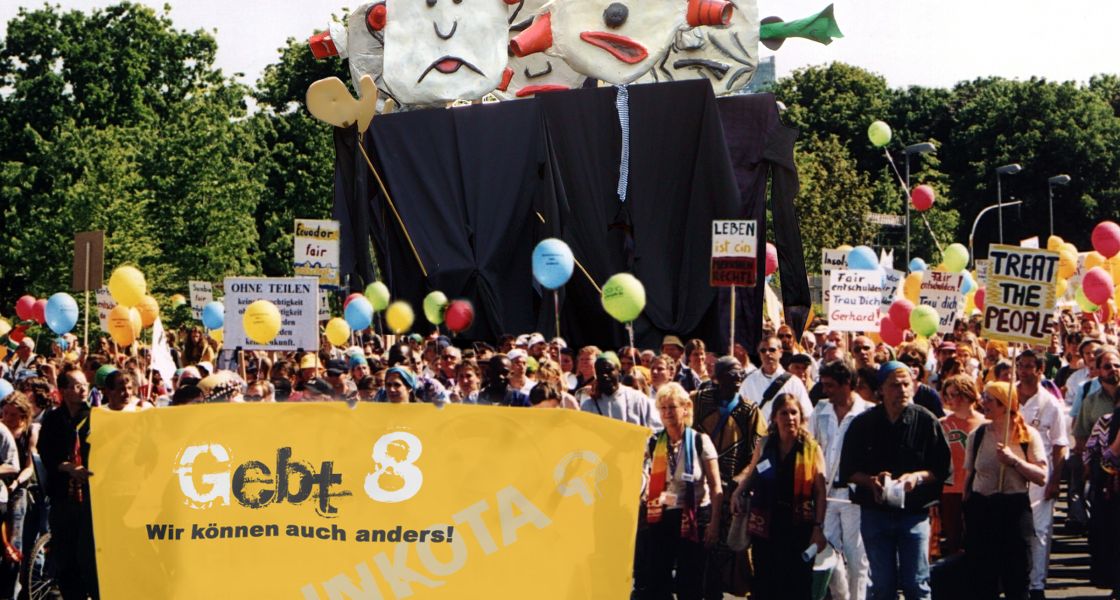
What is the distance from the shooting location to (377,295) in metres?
22.1

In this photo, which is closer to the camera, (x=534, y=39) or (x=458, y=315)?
(x=458, y=315)

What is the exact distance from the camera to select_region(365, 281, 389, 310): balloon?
72.2 ft

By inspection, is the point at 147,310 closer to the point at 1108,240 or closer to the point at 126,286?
the point at 126,286

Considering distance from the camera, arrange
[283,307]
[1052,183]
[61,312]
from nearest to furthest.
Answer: [283,307], [61,312], [1052,183]

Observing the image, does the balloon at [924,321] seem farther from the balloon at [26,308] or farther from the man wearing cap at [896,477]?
the balloon at [26,308]

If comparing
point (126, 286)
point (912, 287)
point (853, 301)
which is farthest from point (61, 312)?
point (912, 287)

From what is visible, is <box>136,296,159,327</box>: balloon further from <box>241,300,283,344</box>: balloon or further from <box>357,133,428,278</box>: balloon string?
<box>357,133,428,278</box>: balloon string

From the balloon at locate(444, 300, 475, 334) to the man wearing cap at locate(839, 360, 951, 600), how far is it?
13287 mm

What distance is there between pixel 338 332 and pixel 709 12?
23.1 feet

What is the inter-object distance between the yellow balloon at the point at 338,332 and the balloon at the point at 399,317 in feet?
4.65

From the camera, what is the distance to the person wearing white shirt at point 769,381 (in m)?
11.6

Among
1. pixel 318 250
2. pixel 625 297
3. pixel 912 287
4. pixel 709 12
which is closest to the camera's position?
pixel 625 297

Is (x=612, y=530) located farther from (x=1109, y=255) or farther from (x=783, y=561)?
(x=1109, y=255)

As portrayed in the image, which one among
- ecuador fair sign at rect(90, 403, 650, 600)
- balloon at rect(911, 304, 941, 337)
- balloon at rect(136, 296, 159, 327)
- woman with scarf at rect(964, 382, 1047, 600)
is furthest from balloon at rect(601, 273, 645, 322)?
ecuador fair sign at rect(90, 403, 650, 600)
